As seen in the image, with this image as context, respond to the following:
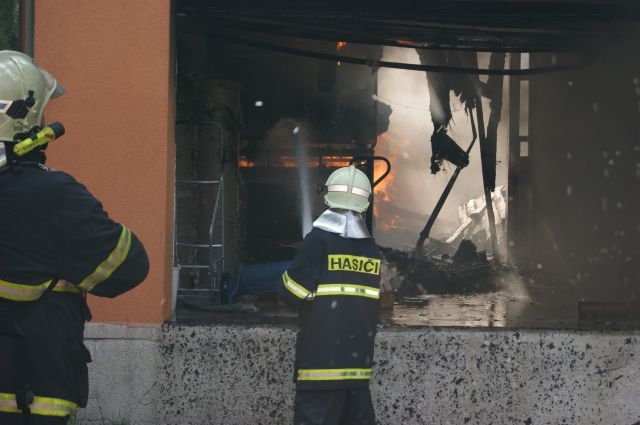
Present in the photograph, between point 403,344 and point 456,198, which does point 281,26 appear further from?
point 456,198

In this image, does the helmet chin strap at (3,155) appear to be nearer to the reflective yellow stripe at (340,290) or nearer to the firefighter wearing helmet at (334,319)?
the firefighter wearing helmet at (334,319)

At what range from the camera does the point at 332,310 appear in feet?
12.7

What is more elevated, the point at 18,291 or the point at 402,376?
the point at 18,291

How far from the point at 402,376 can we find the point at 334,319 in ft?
4.71

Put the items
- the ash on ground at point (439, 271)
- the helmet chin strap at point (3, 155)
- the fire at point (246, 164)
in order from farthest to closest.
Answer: the fire at point (246, 164) → the ash on ground at point (439, 271) → the helmet chin strap at point (3, 155)

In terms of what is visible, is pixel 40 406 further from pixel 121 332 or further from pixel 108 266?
pixel 121 332

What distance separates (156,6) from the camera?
5078mm

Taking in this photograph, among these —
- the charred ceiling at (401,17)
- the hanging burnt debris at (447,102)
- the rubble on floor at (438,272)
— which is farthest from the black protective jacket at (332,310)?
the hanging burnt debris at (447,102)

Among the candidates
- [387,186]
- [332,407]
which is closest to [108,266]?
[332,407]

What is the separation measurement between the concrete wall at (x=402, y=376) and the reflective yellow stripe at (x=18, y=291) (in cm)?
265

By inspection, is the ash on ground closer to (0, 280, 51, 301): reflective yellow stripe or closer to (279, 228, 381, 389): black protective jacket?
(279, 228, 381, 389): black protective jacket

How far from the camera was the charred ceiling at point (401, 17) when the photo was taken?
5504mm

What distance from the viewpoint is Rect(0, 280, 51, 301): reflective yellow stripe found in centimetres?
241

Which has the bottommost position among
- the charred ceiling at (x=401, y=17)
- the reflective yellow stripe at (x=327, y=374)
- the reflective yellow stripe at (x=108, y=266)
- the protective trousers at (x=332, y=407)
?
the protective trousers at (x=332, y=407)
